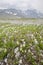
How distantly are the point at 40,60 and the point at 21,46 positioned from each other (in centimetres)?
211

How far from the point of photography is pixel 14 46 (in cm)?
1562

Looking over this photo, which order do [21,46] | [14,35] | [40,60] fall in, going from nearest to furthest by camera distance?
[40,60], [21,46], [14,35]

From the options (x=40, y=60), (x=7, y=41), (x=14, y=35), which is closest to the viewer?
(x=40, y=60)

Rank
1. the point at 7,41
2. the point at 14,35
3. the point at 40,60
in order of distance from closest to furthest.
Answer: the point at 40,60
the point at 7,41
the point at 14,35

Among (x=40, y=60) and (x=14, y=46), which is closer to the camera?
(x=40, y=60)

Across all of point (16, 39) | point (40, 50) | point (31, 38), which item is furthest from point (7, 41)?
point (40, 50)

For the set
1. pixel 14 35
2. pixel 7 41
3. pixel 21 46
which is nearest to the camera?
pixel 21 46

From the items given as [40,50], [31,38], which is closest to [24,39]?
[31,38]

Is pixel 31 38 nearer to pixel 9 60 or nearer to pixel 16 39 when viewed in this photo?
pixel 16 39

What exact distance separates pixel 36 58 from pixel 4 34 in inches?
200

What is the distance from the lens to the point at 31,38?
667 inches

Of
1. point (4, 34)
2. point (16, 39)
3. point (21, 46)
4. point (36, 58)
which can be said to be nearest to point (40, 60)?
point (36, 58)

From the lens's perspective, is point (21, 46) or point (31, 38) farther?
point (31, 38)

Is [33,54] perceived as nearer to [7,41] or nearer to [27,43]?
[27,43]
